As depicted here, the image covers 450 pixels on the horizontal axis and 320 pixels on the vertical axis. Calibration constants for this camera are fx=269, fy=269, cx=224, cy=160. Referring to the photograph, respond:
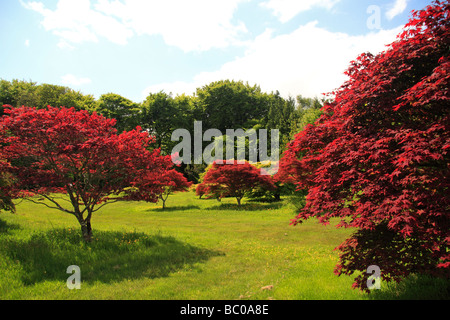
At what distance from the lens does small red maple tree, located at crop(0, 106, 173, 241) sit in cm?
757

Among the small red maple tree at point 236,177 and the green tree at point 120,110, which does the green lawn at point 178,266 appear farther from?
the green tree at point 120,110

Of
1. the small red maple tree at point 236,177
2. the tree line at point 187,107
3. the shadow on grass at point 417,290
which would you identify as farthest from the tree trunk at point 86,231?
the tree line at point 187,107

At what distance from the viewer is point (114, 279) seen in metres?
5.93

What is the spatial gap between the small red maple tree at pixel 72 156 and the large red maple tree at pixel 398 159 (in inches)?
233

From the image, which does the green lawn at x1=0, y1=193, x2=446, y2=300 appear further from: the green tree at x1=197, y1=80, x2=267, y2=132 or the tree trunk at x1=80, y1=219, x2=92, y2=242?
the green tree at x1=197, y1=80, x2=267, y2=132

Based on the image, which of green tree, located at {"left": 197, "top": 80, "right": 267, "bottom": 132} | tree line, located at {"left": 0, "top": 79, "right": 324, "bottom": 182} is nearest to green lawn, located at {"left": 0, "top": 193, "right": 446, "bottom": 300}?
tree line, located at {"left": 0, "top": 79, "right": 324, "bottom": 182}

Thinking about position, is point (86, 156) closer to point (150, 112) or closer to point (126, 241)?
point (126, 241)

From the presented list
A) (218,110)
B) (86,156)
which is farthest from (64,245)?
(218,110)

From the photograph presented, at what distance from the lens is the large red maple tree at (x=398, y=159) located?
3641 millimetres

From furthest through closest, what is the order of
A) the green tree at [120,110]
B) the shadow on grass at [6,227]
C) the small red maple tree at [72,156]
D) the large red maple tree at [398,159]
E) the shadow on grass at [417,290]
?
1. the green tree at [120,110]
2. the shadow on grass at [6,227]
3. the small red maple tree at [72,156]
4. the shadow on grass at [417,290]
5. the large red maple tree at [398,159]

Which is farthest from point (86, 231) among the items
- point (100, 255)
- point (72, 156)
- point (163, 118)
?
point (163, 118)

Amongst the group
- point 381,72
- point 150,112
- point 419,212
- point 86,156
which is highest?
point 150,112

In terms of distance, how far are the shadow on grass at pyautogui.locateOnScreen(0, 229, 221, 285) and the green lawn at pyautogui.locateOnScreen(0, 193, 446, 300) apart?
2 cm

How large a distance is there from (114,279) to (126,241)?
104 inches
